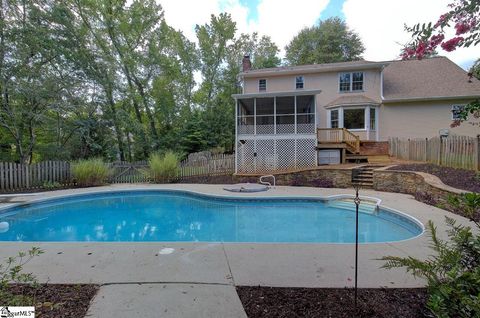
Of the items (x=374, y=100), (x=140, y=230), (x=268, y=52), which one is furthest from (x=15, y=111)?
(x=268, y=52)

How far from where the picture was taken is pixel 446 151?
396 inches

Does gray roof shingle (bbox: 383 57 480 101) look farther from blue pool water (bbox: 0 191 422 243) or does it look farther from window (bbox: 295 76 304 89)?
blue pool water (bbox: 0 191 422 243)

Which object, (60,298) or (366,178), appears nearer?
(60,298)

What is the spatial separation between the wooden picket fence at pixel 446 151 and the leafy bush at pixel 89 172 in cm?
1567

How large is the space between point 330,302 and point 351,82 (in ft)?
56.8

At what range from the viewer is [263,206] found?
9.36 meters

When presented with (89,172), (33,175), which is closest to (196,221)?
(89,172)

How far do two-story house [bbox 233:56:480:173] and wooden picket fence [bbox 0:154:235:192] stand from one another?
1.49 meters

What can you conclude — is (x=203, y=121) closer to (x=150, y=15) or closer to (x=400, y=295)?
(x=150, y=15)

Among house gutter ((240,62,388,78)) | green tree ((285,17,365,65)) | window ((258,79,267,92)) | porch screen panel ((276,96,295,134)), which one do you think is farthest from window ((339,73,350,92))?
green tree ((285,17,365,65))

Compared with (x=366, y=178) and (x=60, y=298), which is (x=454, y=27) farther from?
(x=366, y=178)

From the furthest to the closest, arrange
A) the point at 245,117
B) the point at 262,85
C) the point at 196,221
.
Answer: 1. the point at 262,85
2. the point at 245,117
3. the point at 196,221

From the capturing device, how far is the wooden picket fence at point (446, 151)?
28.2 feet

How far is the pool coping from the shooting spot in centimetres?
313
